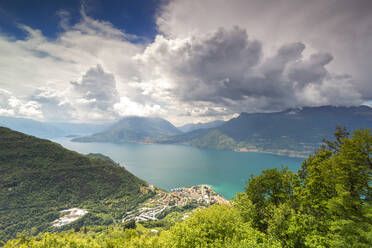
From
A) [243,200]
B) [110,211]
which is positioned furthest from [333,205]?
[110,211]

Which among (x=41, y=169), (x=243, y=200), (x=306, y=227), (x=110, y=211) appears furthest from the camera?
(x=41, y=169)

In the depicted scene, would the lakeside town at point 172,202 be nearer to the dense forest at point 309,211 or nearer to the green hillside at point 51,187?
the green hillside at point 51,187

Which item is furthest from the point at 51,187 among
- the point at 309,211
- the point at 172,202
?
the point at 309,211

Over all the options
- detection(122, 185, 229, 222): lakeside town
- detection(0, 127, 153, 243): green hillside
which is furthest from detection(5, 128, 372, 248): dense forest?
detection(0, 127, 153, 243): green hillside

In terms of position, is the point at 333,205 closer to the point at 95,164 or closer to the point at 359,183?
→ the point at 359,183

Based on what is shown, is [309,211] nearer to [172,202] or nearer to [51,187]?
[172,202]

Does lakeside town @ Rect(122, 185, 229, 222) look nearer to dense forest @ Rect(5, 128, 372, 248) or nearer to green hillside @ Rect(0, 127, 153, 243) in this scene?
green hillside @ Rect(0, 127, 153, 243)
